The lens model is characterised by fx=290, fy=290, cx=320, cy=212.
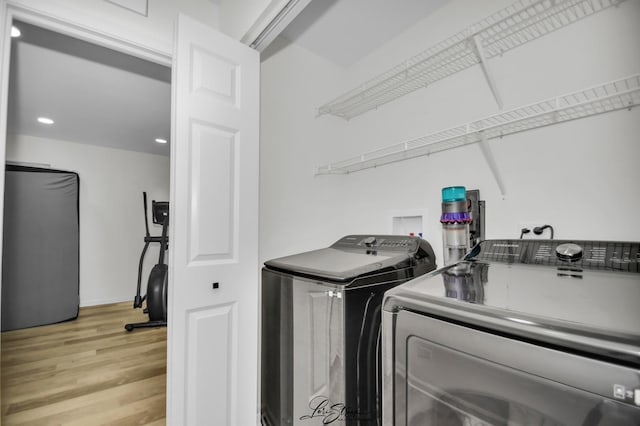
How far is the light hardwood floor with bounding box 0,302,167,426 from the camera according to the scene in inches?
76.7

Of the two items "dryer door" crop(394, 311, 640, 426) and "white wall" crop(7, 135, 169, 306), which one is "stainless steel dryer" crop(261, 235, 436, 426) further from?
"white wall" crop(7, 135, 169, 306)

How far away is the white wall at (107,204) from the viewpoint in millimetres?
4270

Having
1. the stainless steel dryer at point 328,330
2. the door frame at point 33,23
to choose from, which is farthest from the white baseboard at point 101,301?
the stainless steel dryer at point 328,330

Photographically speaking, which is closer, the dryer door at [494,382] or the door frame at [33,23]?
the dryer door at [494,382]

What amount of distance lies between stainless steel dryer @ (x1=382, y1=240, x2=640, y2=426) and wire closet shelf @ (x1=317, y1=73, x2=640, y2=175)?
0.47 m

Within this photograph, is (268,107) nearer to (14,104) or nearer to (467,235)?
(467,235)

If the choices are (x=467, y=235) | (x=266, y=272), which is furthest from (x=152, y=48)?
(x=467, y=235)

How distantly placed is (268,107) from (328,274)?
4.25 feet

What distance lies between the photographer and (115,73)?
8.59 ft

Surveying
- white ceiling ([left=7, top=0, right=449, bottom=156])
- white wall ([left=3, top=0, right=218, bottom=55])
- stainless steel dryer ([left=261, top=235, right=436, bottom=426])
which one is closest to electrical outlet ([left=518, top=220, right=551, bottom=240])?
stainless steel dryer ([left=261, top=235, right=436, bottom=426])

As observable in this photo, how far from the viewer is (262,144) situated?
1.88 m

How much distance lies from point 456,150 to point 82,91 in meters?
3.52

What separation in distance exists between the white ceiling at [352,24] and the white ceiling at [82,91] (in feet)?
4.83

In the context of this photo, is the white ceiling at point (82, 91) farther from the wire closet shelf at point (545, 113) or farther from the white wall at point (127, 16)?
the wire closet shelf at point (545, 113)
